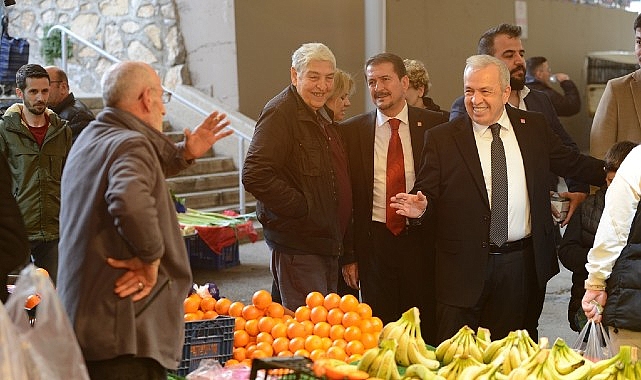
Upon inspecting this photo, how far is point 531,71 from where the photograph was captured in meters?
13.0

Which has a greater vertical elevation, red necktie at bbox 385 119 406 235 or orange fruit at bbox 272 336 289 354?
red necktie at bbox 385 119 406 235

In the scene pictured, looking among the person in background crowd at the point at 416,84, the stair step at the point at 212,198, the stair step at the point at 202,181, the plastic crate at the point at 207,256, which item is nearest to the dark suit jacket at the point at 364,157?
the person in background crowd at the point at 416,84

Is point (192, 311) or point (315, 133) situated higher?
point (315, 133)

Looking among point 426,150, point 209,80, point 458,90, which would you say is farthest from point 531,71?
point 426,150

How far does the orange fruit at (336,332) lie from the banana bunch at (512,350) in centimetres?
74

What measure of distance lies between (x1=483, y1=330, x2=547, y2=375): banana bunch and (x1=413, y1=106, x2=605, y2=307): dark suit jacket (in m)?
1.02

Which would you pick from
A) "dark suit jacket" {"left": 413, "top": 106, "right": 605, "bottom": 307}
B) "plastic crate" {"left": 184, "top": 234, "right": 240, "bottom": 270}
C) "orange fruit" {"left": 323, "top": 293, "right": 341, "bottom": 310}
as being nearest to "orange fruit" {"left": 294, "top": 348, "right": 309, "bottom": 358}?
"orange fruit" {"left": 323, "top": 293, "right": 341, "bottom": 310}

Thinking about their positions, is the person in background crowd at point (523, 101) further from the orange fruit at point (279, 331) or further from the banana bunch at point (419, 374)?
the banana bunch at point (419, 374)

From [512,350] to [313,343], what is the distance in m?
0.94

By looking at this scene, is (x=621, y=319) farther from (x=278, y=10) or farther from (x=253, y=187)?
(x=278, y=10)

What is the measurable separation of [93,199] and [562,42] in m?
16.4

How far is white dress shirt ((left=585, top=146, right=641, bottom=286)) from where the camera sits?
4480 millimetres

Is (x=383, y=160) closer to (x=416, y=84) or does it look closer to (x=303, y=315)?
(x=416, y=84)

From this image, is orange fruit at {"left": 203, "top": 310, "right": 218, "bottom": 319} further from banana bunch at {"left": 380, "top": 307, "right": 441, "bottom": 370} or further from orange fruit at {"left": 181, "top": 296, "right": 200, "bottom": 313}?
banana bunch at {"left": 380, "top": 307, "right": 441, "bottom": 370}
